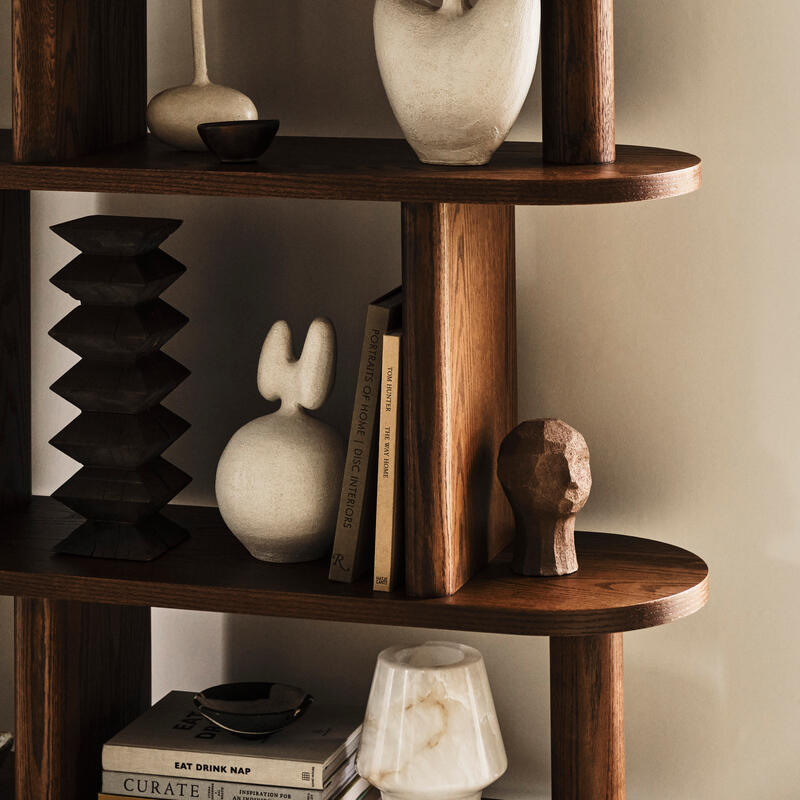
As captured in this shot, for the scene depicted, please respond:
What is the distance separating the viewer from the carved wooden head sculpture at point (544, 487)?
3.89 feet

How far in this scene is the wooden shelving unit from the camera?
112cm

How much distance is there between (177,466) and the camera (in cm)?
151

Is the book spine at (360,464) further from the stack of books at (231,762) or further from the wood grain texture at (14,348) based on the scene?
the wood grain texture at (14,348)

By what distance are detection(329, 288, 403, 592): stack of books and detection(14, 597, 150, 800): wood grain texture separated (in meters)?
0.30

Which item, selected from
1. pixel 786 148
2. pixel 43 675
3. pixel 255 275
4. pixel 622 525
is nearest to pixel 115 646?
pixel 43 675

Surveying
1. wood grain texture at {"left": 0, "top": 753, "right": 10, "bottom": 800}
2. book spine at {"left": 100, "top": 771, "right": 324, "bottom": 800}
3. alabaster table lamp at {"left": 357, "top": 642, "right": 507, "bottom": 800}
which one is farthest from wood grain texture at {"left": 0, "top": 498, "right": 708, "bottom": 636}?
wood grain texture at {"left": 0, "top": 753, "right": 10, "bottom": 800}

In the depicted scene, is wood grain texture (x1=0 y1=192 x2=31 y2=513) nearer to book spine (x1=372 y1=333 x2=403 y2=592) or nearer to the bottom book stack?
the bottom book stack

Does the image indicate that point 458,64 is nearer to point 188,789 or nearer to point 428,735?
point 428,735

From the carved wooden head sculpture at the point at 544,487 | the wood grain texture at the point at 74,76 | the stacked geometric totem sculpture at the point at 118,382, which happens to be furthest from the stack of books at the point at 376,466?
the wood grain texture at the point at 74,76

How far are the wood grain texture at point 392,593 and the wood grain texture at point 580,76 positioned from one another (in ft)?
1.26

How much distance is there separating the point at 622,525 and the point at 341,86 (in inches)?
21.8

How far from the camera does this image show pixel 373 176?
43.0 inches

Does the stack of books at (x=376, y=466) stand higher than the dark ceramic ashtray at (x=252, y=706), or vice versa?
the stack of books at (x=376, y=466)

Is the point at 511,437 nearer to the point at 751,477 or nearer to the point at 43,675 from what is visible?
the point at 751,477
